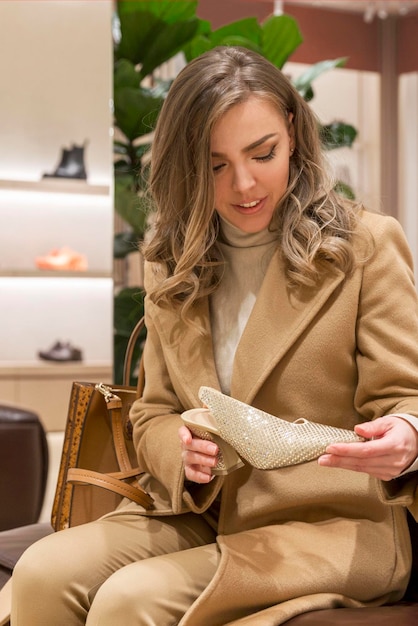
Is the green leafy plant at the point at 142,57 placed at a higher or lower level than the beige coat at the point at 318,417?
higher

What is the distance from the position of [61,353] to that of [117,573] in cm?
344

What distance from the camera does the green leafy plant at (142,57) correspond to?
3.66 meters

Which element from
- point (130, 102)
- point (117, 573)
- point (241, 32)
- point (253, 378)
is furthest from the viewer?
point (241, 32)

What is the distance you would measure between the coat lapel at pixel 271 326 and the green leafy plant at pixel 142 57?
2135 millimetres

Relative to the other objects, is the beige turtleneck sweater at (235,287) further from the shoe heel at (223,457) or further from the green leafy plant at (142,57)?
the green leafy plant at (142,57)

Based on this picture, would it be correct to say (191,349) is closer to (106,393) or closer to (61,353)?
(106,393)

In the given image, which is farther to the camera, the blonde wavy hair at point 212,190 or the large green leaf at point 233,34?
the large green leaf at point 233,34

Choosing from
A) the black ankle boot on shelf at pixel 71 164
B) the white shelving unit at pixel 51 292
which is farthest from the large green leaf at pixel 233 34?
the white shelving unit at pixel 51 292

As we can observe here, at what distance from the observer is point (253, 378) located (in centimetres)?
146

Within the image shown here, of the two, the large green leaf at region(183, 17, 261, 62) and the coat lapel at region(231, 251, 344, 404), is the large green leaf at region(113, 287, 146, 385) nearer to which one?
the large green leaf at region(183, 17, 261, 62)

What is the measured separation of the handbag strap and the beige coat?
0.03 metres

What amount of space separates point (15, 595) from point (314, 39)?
4911 millimetres

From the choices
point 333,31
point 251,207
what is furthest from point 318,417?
point 333,31

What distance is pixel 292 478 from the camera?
1426 millimetres
